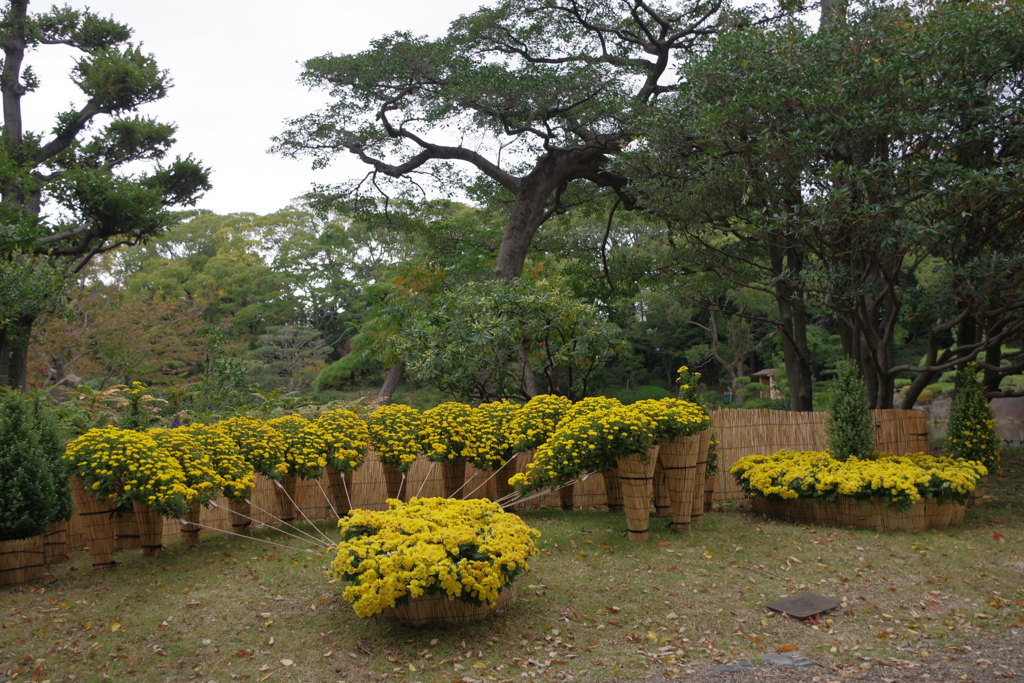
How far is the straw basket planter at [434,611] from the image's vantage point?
4199 millimetres

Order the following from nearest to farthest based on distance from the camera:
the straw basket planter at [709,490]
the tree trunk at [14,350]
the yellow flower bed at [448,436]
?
the yellow flower bed at [448,436] → the straw basket planter at [709,490] → the tree trunk at [14,350]

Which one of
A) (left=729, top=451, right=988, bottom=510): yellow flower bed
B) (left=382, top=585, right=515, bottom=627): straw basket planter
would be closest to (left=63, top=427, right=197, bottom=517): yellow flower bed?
(left=382, top=585, right=515, bottom=627): straw basket planter

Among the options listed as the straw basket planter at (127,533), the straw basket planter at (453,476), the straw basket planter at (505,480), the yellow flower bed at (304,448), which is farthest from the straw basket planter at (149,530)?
the straw basket planter at (505,480)

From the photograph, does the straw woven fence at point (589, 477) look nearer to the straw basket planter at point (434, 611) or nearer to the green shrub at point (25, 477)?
the green shrub at point (25, 477)

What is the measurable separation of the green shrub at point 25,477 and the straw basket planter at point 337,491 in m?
2.24

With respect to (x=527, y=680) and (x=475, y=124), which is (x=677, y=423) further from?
(x=475, y=124)

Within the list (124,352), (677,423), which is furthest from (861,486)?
(124,352)

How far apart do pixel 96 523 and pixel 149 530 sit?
41cm

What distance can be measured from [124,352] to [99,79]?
21.3 feet

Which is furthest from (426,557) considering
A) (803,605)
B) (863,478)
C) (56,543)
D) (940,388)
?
(940,388)

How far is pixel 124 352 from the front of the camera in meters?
17.1

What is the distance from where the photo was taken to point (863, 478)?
6.73 meters

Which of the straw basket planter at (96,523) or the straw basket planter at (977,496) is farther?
the straw basket planter at (977,496)

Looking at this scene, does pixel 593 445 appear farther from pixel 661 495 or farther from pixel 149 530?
pixel 149 530
